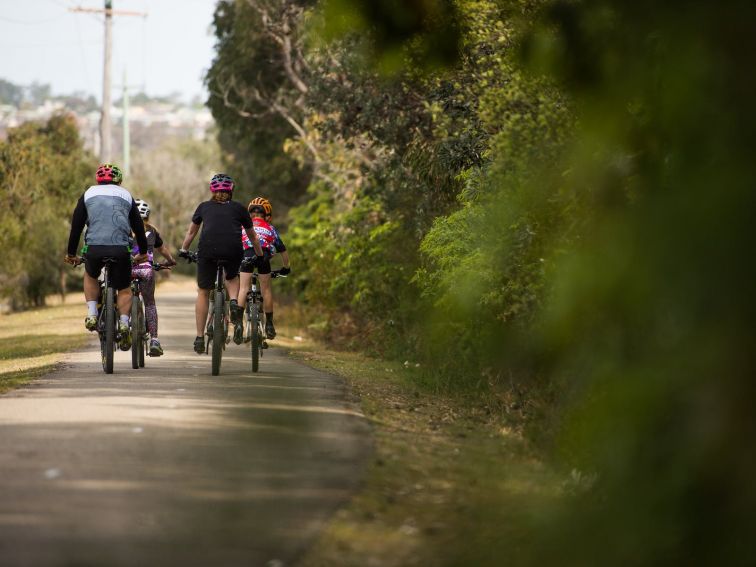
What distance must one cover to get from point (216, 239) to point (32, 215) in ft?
95.6

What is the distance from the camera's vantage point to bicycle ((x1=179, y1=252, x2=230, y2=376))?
14.8 m

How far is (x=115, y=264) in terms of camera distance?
14695 mm

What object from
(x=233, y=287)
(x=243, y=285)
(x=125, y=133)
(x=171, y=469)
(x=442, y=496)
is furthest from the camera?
(x=125, y=133)

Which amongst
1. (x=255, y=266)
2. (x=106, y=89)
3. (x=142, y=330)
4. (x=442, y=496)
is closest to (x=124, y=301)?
(x=142, y=330)

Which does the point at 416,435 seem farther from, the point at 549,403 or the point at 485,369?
the point at 485,369

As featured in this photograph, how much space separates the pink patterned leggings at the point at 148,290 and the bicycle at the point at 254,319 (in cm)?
108

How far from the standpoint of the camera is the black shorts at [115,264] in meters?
14.6

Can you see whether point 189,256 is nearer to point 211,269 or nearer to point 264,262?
point 211,269

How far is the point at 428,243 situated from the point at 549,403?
4.38 meters

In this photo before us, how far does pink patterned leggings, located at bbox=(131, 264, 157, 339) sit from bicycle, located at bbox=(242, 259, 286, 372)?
3.53 feet

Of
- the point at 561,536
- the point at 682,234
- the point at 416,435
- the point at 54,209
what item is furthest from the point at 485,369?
the point at 54,209

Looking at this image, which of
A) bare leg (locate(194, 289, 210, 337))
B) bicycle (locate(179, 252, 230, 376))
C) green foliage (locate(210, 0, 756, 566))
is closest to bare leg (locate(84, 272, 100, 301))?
bicycle (locate(179, 252, 230, 376))

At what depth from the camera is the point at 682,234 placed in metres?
4.37

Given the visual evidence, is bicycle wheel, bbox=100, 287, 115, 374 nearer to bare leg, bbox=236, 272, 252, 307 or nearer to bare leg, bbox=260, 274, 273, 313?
bare leg, bbox=236, 272, 252, 307
